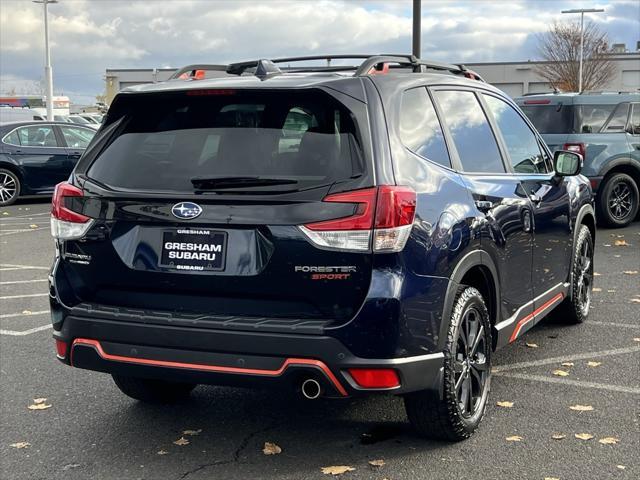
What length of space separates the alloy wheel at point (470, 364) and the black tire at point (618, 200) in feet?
28.6

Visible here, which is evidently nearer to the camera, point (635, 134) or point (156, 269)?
point (156, 269)

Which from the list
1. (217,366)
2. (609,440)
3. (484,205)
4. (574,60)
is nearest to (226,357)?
(217,366)

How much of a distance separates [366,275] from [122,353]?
118 cm

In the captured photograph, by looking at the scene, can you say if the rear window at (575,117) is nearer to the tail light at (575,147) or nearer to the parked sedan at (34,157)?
the tail light at (575,147)

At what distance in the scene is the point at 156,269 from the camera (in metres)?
3.71

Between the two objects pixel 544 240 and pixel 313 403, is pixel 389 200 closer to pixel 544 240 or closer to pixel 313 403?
pixel 313 403

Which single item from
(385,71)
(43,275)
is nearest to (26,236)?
(43,275)

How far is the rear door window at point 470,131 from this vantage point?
448 cm

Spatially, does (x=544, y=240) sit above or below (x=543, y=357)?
above

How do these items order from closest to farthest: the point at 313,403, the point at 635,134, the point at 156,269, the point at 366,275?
the point at 366,275 → the point at 156,269 → the point at 313,403 → the point at 635,134

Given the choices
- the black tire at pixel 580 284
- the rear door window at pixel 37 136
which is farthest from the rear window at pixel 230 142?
the rear door window at pixel 37 136

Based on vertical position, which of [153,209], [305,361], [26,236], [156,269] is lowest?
[26,236]

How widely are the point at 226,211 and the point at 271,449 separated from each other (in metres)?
1.28

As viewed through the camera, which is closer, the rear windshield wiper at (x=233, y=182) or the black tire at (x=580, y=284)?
the rear windshield wiper at (x=233, y=182)
